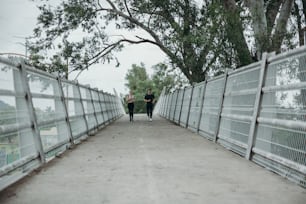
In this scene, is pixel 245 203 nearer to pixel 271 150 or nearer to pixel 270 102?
pixel 271 150

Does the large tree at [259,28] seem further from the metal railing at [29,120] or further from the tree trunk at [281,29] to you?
the metal railing at [29,120]

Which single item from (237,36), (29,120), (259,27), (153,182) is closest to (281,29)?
(259,27)

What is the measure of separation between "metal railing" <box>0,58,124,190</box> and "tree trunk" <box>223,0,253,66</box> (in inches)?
340

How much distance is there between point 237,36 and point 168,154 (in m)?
9.98

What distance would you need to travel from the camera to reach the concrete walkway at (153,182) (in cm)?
434

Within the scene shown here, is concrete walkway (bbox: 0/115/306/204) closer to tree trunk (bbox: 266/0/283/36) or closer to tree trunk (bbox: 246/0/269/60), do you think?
tree trunk (bbox: 246/0/269/60)

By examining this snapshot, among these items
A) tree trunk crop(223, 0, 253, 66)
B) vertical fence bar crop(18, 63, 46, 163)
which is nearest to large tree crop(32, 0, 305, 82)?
tree trunk crop(223, 0, 253, 66)

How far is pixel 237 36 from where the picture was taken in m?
16.7

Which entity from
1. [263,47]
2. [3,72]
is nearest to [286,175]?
[3,72]

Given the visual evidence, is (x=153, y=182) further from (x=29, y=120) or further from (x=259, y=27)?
(x=259, y=27)

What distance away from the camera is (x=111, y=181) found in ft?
17.3

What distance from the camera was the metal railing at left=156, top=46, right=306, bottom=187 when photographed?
538 cm

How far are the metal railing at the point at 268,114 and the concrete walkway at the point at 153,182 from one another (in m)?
0.27

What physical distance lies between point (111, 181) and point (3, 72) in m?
2.02
